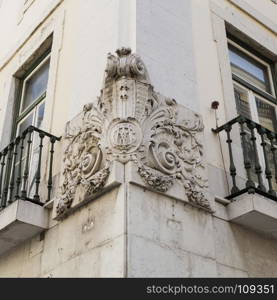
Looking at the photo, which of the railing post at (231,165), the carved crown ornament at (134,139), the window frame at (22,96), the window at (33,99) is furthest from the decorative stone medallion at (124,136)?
the window frame at (22,96)

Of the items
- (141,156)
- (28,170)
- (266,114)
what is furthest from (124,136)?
(266,114)

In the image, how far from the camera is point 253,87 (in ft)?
25.5

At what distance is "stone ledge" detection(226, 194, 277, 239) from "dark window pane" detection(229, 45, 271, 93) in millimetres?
2673

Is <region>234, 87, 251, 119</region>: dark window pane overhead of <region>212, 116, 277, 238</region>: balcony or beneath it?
overhead

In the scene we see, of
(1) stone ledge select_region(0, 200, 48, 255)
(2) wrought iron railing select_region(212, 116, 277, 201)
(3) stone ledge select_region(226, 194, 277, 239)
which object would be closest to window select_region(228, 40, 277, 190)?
(2) wrought iron railing select_region(212, 116, 277, 201)

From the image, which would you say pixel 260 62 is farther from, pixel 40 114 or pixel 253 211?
pixel 253 211

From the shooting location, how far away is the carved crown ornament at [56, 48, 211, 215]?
5.22m

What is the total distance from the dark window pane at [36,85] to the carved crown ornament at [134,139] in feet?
8.33

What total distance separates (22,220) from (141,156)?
4.84 feet

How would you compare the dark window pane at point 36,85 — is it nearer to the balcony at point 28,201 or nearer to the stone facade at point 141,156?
the stone facade at point 141,156

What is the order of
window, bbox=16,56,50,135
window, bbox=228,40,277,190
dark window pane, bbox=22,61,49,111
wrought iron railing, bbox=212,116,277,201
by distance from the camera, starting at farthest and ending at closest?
dark window pane, bbox=22,61,49,111 < window, bbox=16,56,50,135 < window, bbox=228,40,277,190 < wrought iron railing, bbox=212,116,277,201

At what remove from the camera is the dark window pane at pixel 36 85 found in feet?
27.3

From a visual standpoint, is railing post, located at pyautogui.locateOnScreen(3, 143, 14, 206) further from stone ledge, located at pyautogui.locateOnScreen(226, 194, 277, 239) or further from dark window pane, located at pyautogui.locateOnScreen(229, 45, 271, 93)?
dark window pane, located at pyautogui.locateOnScreen(229, 45, 271, 93)

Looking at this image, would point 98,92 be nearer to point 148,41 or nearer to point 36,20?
point 148,41
